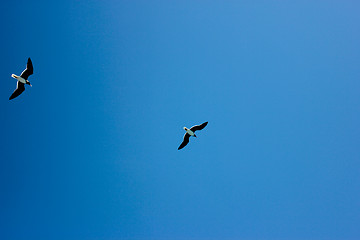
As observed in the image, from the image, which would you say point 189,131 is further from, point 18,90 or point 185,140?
point 18,90

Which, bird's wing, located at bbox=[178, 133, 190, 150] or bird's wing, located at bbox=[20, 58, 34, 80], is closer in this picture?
bird's wing, located at bbox=[20, 58, 34, 80]

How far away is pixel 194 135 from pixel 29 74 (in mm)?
26047

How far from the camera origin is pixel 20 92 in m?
47.8

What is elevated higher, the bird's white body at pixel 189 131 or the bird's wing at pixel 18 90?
the bird's white body at pixel 189 131

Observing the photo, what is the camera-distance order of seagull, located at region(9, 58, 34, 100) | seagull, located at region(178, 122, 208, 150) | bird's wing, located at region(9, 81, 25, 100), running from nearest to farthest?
seagull, located at region(9, 58, 34, 100)
bird's wing, located at region(9, 81, 25, 100)
seagull, located at region(178, 122, 208, 150)

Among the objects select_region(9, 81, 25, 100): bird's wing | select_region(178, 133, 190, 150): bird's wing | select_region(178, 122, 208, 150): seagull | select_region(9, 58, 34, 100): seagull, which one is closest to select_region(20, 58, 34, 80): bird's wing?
select_region(9, 58, 34, 100): seagull

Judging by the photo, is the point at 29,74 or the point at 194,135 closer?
the point at 29,74

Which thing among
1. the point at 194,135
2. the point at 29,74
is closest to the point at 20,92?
the point at 29,74

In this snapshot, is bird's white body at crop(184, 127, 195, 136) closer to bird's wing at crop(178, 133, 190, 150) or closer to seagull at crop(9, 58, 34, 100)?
bird's wing at crop(178, 133, 190, 150)

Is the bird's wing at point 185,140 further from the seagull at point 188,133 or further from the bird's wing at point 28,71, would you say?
the bird's wing at point 28,71

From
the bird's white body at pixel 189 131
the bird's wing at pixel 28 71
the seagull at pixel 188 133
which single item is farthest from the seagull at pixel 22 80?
the seagull at pixel 188 133

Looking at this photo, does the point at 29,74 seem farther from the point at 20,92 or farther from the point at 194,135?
the point at 194,135

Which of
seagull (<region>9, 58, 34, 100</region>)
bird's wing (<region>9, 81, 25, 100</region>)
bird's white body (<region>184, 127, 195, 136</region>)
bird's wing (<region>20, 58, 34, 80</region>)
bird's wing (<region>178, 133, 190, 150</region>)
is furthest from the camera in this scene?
bird's wing (<region>178, 133, 190, 150</region>)

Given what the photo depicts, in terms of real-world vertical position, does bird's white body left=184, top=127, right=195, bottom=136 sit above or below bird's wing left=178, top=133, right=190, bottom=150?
above
